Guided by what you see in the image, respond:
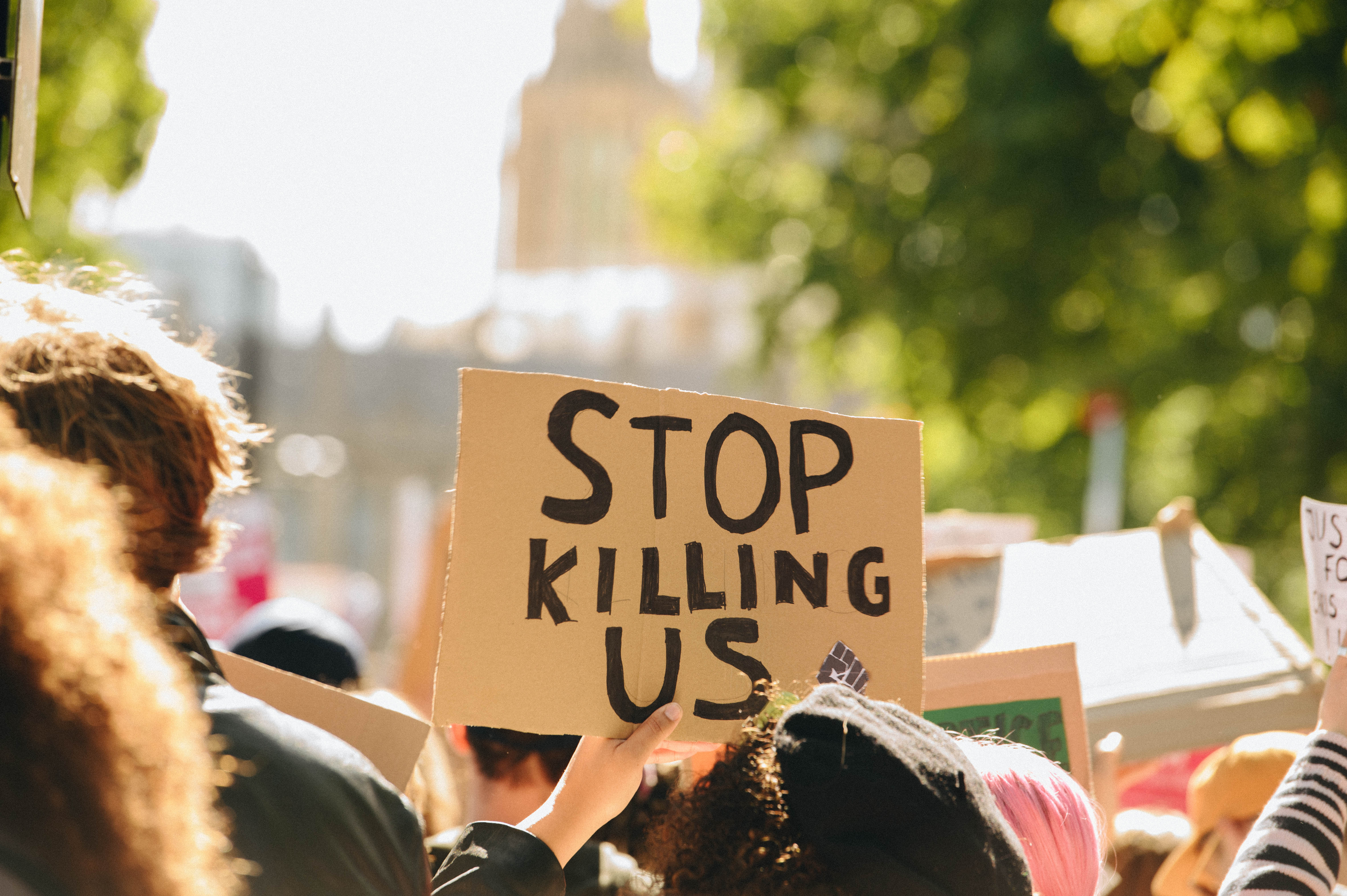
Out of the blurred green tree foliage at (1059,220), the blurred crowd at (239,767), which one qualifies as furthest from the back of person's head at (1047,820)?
the blurred green tree foliage at (1059,220)

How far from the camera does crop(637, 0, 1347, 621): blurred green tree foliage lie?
657 centimetres

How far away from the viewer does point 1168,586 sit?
268cm

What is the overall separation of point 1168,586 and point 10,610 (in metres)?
2.41

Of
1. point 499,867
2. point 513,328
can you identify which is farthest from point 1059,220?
point 513,328

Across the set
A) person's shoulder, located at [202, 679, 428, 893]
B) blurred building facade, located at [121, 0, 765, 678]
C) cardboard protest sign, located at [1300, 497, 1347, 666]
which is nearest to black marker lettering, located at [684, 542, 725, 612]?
person's shoulder, located at [202, 679, 428, 893]

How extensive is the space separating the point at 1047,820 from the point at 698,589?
526 mm

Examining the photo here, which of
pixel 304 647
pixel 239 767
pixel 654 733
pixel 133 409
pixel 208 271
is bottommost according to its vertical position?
pixel 304 647

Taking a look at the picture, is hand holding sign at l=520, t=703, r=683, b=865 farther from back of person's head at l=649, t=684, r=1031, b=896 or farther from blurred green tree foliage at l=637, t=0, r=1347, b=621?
blurred green tree foliage at l=637, t=0, r=1347, b=621

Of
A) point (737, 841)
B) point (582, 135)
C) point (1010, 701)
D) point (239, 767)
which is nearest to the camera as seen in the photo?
point (239, 767)

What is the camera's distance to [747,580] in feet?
5.57

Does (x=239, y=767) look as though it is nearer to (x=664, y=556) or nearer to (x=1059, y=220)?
(x=664, y=556)

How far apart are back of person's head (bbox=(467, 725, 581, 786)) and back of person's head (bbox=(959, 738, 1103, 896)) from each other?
828 mm

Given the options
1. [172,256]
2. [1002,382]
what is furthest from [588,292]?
[1002,382]

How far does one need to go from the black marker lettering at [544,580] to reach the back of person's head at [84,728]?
2.24ft
